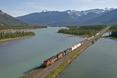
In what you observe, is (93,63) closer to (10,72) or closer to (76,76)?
(76,76)

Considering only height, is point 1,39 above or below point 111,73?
above

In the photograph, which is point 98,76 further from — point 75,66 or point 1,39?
point 1,39

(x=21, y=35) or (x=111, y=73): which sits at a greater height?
(x=21, y=35)

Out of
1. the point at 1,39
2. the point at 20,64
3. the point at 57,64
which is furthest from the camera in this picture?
the point at 1,39

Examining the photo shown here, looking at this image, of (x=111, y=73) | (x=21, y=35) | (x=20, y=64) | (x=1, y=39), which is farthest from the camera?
(x=21, y=35)

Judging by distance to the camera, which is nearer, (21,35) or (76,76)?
(76,76)

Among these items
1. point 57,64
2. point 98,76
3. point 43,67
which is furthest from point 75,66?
point 43,67

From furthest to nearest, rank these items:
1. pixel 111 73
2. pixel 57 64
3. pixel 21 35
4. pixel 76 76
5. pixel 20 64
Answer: pixel 21 35
pixel 20 64
pixel 57 64
pixel 111 73
pixel 76 76

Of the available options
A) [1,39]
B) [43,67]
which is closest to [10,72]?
[43,67]

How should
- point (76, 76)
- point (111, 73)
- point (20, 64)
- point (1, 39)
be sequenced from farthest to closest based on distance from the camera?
point (1, 39) → point (20, 64) → point (111, 73) → point (76, 76)
